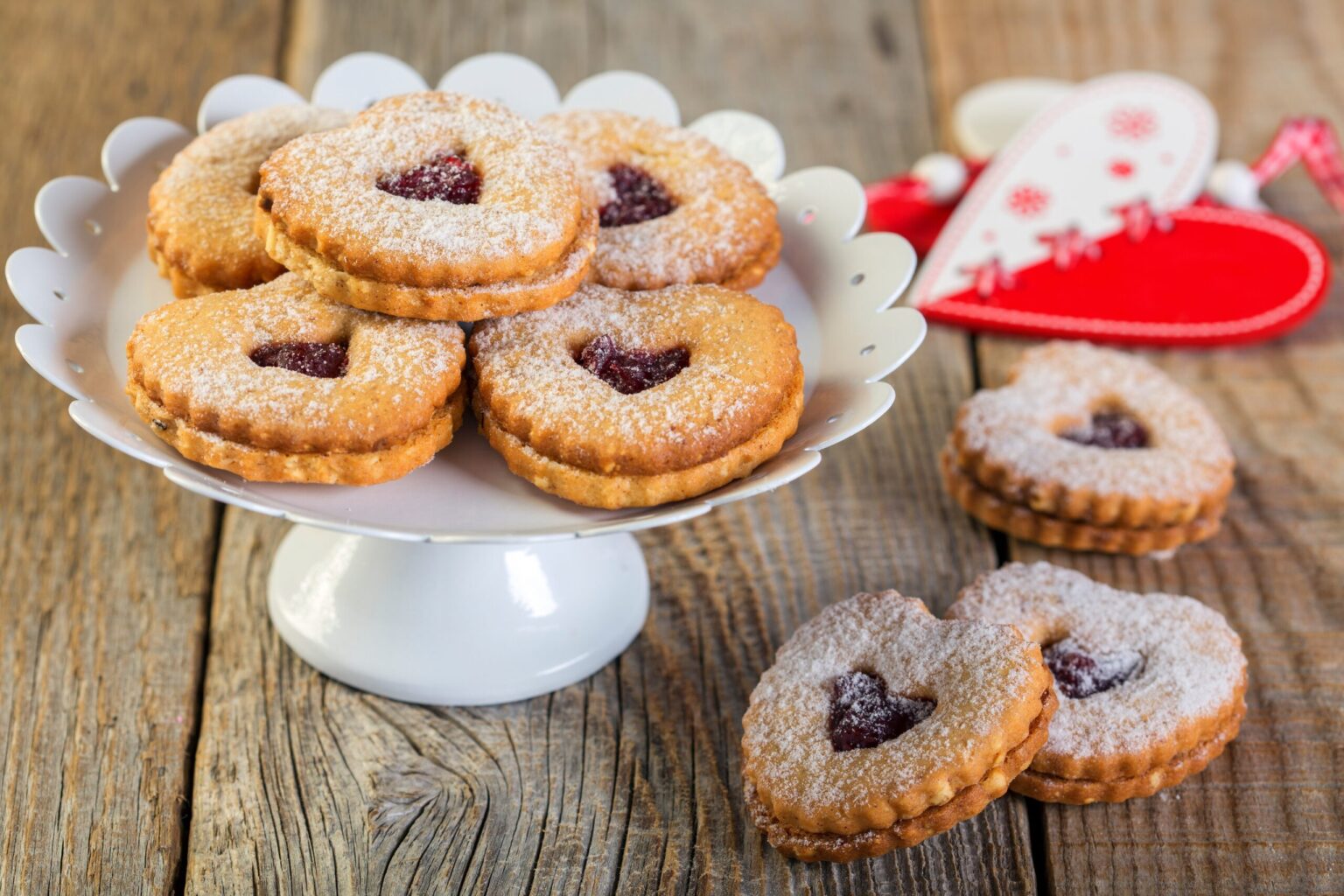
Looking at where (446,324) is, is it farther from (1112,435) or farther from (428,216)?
(1112,435)

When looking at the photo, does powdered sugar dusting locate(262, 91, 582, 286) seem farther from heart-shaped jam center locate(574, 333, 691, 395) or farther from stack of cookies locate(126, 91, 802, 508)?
heart-shaped jam center locate(574, 333, 691, 395)

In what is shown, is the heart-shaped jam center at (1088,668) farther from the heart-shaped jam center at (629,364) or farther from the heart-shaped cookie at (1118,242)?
the heart-shaped cookie at (1118,242)

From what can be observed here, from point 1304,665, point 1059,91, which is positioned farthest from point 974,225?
point 1304,665

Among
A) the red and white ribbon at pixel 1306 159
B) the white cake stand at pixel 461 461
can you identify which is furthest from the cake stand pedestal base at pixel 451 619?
the red and white ribbon at pixel 1306 159

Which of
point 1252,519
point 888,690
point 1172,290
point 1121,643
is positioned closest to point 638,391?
point 888,690

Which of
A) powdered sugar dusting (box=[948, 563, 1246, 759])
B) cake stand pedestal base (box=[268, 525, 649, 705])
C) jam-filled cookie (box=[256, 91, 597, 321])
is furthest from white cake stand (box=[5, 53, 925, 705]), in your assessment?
powdered sugar dusting (box=[948, 563, 1246, 759])

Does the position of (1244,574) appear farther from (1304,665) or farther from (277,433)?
(277,433)
